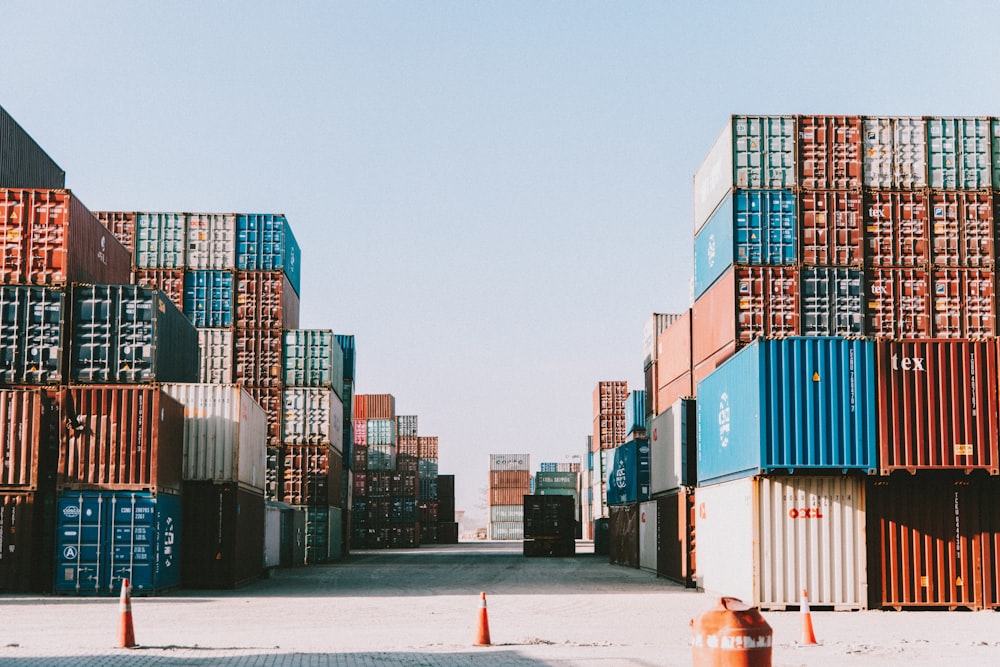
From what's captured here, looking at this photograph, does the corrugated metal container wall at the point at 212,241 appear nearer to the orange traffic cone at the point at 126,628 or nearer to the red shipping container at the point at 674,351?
the red shipping container at the point at 674,351

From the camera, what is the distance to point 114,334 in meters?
32.2

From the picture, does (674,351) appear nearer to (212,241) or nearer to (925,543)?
(925,543)

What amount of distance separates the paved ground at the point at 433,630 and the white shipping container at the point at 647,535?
27.1 feet

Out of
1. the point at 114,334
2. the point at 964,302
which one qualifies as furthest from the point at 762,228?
the point at 114,334

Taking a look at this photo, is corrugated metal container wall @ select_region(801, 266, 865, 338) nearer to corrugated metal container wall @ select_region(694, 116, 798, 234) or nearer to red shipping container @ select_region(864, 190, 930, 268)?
red shipping container @ select_region(864, 190, 930, 268)

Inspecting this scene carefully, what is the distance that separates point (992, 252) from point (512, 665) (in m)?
25.6

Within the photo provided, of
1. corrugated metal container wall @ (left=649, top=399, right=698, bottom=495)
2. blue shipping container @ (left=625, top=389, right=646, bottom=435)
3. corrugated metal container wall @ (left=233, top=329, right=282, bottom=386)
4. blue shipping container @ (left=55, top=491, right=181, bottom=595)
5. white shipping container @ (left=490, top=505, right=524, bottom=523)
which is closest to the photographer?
blue shipping container @ (left=55, top=491, right=181, bottom=595)

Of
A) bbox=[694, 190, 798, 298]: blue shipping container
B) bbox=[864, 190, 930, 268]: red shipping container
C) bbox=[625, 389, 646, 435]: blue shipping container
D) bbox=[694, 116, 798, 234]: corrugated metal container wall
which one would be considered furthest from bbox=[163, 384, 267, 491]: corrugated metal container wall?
bbox=[625, 389, 646, 435]: blue shipping container

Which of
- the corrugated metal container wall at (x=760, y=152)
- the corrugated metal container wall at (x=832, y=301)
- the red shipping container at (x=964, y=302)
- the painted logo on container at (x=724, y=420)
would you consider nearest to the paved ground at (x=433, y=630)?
the painted logo on container at (x=724, y=420)

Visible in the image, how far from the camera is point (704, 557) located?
31453 millimetres

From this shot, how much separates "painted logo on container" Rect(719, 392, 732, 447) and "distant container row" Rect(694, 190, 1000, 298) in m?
7.39

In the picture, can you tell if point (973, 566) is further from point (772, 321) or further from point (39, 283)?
point (39, 283)

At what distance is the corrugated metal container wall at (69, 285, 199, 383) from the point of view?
105 ft

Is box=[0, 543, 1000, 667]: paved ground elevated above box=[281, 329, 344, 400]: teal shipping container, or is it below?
below
